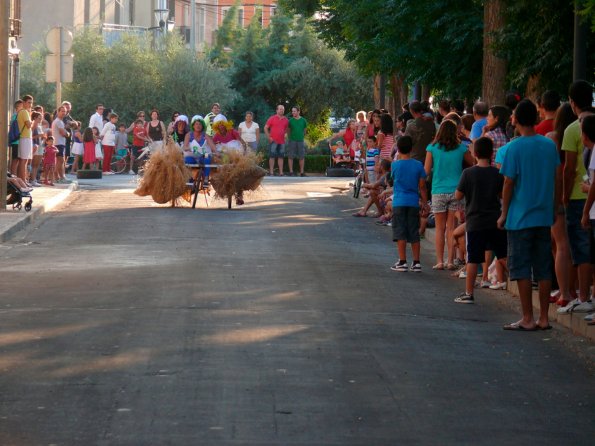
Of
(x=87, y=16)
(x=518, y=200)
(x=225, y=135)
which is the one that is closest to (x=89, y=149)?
(x=225, y=135)

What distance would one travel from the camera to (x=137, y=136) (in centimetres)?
3859

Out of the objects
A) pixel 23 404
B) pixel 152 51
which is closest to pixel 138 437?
pixel 23 404

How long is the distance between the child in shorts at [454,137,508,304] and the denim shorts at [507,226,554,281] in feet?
5.17

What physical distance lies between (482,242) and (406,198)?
2.95 m

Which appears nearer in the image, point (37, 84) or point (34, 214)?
point (34, 214)

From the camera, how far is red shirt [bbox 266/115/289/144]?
1586 inches

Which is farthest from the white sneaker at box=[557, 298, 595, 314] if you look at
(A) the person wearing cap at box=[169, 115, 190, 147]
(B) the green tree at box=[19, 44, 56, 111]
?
(B) the green tree at box=[19, 44, 56, 111]

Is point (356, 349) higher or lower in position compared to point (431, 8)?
lower

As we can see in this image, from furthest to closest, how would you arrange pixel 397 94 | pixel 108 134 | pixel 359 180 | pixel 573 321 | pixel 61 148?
1. pixel 108 134
2. pixel 397 94
3. pixel 61 148
4. pixel 359 180
5. pixel 573 321

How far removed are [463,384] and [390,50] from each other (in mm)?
18519

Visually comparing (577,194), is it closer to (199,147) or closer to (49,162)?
(199,147)

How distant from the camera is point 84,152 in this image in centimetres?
3791

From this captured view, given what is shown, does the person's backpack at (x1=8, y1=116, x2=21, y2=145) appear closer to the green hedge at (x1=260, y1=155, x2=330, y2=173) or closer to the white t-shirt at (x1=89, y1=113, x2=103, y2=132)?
the white t-shirt at (x1=89, y1=113, x2=103, y2=132)

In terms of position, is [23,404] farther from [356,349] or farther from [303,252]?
[303,252]
